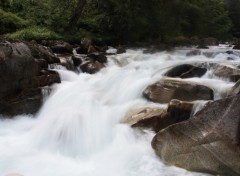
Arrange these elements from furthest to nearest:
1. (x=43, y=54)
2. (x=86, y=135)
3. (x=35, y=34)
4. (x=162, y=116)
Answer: (x=35, y=34) → (x=43, y=54) → (x=86, y=135) → (x=162, y=116)

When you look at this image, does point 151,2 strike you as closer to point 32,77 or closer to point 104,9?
point 104,9

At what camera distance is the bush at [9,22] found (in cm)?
1852

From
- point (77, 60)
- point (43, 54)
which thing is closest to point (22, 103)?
point (43, 54)

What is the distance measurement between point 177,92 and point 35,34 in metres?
10.7

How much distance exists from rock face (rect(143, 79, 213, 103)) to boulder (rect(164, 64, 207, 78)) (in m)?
1.63

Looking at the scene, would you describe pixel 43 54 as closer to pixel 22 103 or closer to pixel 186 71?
pixel 22 103

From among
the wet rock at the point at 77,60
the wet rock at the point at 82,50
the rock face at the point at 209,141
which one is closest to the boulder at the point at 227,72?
the rock face at the point at 209,141

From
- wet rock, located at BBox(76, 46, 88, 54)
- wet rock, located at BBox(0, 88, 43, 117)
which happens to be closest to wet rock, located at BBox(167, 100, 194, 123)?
wet rock, located at BBox(0, 88, 43, 117)

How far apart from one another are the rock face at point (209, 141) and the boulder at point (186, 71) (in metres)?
4.49

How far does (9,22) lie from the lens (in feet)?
62.3

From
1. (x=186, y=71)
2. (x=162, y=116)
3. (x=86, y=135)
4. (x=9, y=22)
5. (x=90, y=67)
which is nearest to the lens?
(x=162, y=116)

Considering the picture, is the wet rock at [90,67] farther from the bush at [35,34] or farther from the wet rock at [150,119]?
the bush at [35,34]

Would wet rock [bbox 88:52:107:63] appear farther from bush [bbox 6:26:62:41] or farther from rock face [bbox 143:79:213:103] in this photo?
rock face [bbox 143:79:213:103]

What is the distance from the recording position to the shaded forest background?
19.2 meters
